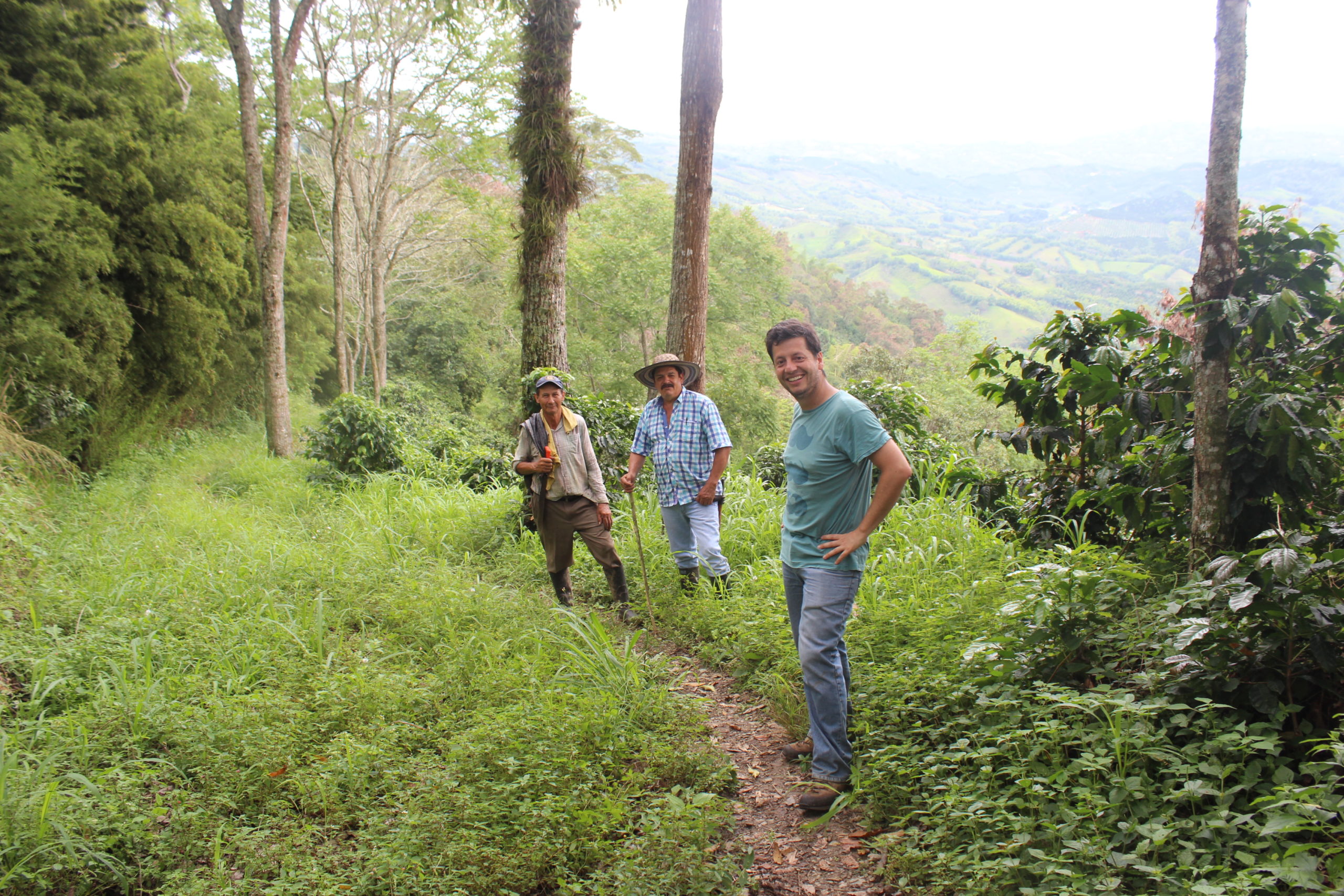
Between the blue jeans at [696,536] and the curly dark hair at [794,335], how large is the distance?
2.47 metres

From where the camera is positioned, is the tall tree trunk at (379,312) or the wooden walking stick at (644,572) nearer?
the wooden walking stick at (644,572)

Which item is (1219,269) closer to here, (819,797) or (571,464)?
(819,797)

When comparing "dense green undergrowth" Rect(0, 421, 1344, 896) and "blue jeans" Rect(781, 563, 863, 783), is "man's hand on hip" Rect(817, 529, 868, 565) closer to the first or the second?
"blue jeans" Rect(781, 563, 863, 783)

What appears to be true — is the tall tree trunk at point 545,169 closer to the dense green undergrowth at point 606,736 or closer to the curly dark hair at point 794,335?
the dense green undergrowth at point 606,736

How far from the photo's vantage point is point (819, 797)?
122 inches

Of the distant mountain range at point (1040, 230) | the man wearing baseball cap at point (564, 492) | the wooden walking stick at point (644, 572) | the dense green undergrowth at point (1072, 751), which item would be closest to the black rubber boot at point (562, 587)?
the man wearing baseball cap at point (564, 492)

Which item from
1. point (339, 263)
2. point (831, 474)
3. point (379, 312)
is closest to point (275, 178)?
point (339, 263)

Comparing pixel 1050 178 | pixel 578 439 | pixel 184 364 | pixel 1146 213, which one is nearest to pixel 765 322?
pixel 184 364

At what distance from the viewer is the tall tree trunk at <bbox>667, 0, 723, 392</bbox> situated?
25.8 feet

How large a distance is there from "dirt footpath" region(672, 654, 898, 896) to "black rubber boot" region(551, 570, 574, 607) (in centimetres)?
198

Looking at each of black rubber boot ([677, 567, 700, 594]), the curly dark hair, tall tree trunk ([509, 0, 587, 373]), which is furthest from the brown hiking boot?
tall tree trunk ([509, 0, 587, 373])

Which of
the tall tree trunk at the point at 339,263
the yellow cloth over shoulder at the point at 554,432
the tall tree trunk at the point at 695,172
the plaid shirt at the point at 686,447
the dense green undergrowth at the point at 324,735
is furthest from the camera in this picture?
the tall tree trunk at the point at 339,263

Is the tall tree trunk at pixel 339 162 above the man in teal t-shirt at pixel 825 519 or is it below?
above

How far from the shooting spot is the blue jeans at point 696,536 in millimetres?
5531
